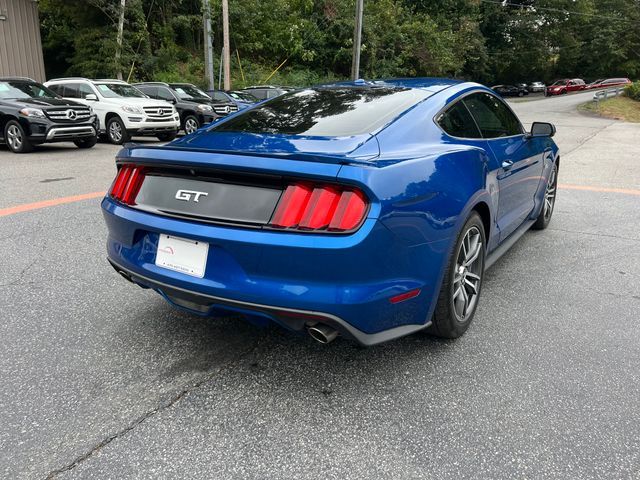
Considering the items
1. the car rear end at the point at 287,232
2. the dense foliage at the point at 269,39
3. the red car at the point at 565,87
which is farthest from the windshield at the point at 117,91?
the red car at the point at 565,87

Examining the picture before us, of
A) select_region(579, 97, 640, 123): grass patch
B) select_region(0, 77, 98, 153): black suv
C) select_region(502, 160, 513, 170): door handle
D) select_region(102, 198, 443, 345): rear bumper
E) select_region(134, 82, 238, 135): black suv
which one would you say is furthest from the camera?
select_region(579, 97, 640, 123): grass patch

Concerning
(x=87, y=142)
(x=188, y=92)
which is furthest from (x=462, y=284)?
(x=188, y=92)

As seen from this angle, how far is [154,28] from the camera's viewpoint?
27.9 meters

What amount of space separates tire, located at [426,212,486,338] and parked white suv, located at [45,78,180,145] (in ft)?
39.3

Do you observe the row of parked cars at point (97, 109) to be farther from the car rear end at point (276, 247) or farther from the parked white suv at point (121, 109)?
the car rear end at point (276, 247)

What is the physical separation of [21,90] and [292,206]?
40.2 feet

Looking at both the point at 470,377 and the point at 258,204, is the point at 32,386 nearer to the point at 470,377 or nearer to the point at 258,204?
the point at 258,204

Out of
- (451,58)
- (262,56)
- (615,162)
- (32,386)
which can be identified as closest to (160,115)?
(615,162)

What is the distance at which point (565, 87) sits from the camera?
50.2m

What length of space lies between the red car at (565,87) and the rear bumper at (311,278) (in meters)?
52.2

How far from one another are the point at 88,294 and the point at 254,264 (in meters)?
2.00

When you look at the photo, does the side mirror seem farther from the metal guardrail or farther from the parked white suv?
the metal guardrail

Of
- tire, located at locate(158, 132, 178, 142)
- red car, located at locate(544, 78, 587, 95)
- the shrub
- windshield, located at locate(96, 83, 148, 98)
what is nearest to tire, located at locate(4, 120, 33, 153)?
windshield, located at locate(96, 83, 148, 98)

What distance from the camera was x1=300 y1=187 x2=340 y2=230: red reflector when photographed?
91.5 inches
